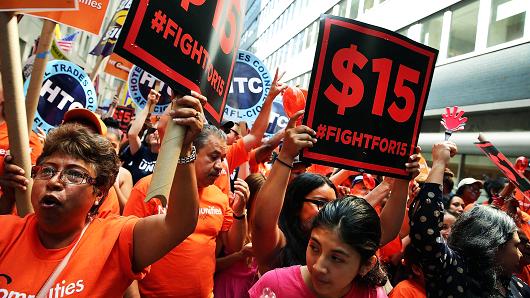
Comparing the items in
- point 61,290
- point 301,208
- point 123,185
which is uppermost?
point 301,208

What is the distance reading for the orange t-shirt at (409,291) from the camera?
7.98ft

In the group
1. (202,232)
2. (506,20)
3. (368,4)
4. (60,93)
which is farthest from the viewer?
(368,4)

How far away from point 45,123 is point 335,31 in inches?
102

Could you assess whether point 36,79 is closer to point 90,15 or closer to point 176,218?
point 176,218

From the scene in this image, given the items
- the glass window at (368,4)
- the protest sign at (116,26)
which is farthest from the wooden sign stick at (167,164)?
the glass window at (368,4)

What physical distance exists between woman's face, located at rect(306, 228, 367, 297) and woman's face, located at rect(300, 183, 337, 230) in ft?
1.78

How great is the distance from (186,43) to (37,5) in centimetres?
68

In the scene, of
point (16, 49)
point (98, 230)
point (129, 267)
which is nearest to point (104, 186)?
point (98, 230)

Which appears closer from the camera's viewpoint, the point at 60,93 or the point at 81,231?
the point at 81,231

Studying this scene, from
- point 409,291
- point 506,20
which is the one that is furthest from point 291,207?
point 506,20

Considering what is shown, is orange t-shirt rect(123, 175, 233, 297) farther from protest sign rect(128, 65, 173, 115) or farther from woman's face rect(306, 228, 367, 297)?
protest sign rect(128, 65, 173, 115)

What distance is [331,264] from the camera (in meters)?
1.81

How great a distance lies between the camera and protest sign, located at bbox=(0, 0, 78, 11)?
1.71 meters

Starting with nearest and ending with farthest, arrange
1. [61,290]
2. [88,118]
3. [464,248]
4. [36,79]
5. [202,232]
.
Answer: [61,290], [36,79], [88,118], [464,248], [202,232]
